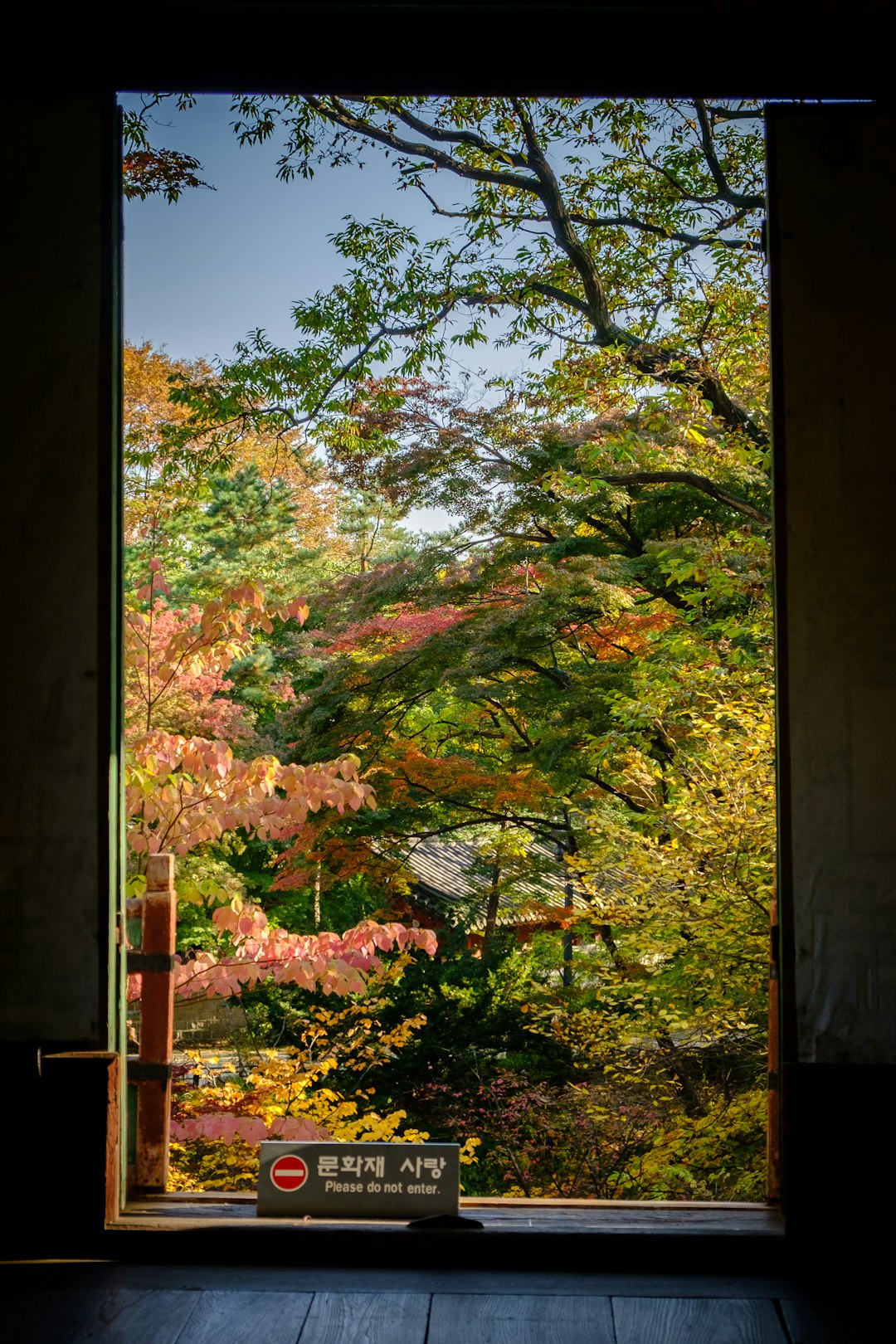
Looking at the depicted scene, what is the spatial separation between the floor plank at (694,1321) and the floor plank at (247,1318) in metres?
0.45

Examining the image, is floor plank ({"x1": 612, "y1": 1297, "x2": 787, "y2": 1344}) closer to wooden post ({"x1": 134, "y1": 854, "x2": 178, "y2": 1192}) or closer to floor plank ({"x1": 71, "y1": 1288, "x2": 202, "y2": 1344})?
floor plank ({"x1": 71, "y1": 1288, "x2": 202, "y2": 1344})

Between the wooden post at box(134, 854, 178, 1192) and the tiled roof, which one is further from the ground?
the wooden post at box(134, 854, 178, 1192)

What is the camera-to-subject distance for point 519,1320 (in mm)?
1480

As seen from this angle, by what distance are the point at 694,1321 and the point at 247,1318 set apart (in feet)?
2.07

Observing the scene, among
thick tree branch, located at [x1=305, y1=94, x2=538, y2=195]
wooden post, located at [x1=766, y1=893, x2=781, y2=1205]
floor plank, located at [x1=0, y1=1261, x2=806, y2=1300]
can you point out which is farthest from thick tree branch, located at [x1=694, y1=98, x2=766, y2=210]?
floor plank, located at [x1=0, y1=1261, x2=806, y2=1300]

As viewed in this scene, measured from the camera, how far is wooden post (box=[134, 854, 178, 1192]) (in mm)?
2189

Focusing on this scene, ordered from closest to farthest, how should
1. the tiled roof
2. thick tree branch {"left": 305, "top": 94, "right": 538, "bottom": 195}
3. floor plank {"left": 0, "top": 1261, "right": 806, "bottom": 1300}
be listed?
floor plank {"left": 0, "top": 1261, "right": 806, "bottom": 1300}
thick tree branch {"left": 305, "top": 94, "right": 538, "bottom": 195}
the tiled roof

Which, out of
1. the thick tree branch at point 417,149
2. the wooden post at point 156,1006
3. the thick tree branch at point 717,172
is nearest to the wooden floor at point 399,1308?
the wooden post at point 156,1006

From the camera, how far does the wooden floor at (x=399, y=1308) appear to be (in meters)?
1.42
